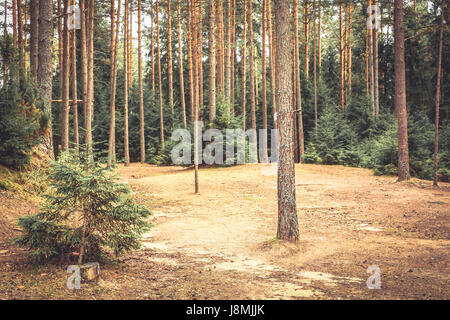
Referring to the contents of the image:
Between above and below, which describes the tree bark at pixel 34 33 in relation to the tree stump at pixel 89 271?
above

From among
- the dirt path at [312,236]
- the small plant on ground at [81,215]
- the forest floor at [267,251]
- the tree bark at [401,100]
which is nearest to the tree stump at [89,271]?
the forest floor at [267,251]

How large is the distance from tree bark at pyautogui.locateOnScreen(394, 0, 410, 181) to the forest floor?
138 cm

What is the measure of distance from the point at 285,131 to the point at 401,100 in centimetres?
1036

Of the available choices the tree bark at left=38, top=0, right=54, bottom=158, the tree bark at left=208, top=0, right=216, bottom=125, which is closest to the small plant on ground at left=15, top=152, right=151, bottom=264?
the tree bark at left=38, top=0, right=54, bottom=158

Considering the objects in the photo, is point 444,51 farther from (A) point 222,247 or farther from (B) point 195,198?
(A) point 222,247

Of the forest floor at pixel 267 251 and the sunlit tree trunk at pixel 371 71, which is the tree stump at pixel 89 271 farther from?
the sunlit tree trunk at pixel 371 71

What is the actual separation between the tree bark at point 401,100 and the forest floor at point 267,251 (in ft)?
4.54

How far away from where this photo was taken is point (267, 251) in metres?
7.25

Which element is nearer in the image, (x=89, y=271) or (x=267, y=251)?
(x=89, y=271)

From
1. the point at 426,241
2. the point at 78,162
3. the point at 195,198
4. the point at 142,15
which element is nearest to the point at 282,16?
the point at 78,162

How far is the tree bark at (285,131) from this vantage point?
748 centimetres

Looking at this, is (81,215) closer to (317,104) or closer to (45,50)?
(45,50)

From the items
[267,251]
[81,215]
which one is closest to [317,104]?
[267,251]

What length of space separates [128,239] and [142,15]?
27474 mm
